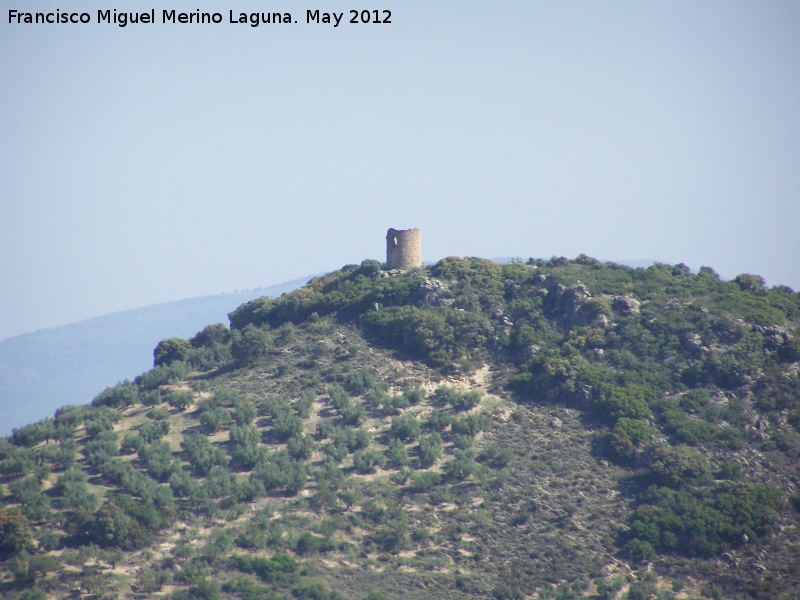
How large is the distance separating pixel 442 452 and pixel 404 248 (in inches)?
805

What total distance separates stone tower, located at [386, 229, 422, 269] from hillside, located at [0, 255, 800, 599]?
55.0 inches

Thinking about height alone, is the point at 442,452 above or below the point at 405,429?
below

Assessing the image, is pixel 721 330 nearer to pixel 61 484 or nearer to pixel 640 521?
pixel 640 521

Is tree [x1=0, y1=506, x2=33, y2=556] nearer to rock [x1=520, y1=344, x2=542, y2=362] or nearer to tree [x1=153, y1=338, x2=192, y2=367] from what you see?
tree [x1=153, y1=338, x2=192, y2=367]

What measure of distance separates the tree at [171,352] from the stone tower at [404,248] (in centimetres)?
1538

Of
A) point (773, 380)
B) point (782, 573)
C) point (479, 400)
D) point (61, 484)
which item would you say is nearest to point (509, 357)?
point (479, 400)

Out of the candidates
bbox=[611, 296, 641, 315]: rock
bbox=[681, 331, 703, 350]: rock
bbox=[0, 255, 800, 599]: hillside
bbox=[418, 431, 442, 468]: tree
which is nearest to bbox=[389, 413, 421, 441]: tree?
bbox=[0, 255, 800, 599]: hillside

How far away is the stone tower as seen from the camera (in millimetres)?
71500

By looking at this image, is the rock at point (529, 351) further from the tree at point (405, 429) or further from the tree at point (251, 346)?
the tree at point (251, 346)

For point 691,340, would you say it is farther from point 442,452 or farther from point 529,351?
point 442,452

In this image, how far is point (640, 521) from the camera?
49.9 m

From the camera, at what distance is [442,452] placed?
5506 cm

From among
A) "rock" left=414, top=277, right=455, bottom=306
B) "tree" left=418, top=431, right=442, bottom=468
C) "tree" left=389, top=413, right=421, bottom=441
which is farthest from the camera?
"rock" left=414, top=277, right=455, bottom=306

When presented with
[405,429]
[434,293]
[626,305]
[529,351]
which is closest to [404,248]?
[434,293]
